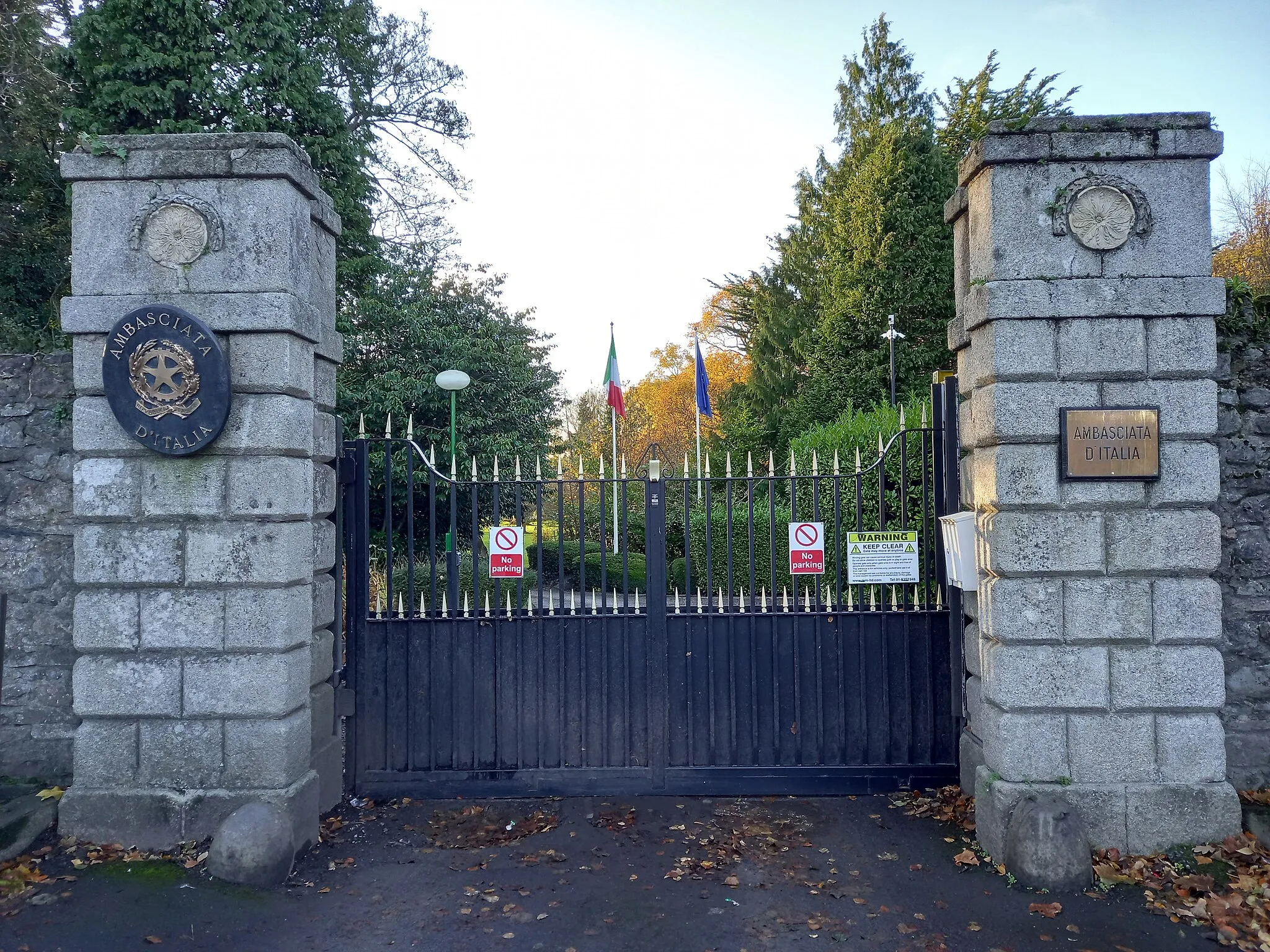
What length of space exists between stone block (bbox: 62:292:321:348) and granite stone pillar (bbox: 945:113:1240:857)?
4.08 m

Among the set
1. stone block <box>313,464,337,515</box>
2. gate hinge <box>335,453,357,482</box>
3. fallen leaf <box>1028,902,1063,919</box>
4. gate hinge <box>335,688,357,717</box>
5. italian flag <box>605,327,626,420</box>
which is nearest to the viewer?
fallen leaf <box>1028,902,1063,919</box>

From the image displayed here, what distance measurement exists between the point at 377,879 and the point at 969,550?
393 centimetres

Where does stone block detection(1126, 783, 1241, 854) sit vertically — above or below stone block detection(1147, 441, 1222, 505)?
below

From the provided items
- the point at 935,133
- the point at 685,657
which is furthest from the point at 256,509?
the point at 935,133

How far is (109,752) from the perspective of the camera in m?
4.82

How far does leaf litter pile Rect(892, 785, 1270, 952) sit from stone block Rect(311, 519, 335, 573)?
4.17 m

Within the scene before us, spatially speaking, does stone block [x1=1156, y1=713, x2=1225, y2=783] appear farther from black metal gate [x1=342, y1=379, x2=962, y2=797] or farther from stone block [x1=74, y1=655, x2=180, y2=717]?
stone block [x1=74, y1=655, x2=180, y2=717]

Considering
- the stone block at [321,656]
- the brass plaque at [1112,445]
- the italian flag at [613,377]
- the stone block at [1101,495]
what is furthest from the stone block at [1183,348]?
the italian flag at [613,377]

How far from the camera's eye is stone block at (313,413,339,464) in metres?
5.20

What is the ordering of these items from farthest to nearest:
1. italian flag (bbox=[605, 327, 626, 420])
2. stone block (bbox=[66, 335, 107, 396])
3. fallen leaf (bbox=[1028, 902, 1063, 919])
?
1. italian flag (bbox=[605, 327, 626, 420])
2. stone block (bbox=[66, 335, 107, 396])
3. fallen leaf (bbox=[1028, 902, 1063, 919])

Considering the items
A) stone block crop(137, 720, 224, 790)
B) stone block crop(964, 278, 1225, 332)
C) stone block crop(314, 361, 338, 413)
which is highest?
stone block crop(964, 278, 1225, 332)

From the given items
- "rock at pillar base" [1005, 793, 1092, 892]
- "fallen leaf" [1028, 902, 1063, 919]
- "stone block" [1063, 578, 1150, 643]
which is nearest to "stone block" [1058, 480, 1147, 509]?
"stone block" [1063, 578, 1150, 643]

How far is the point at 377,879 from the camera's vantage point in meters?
4.63

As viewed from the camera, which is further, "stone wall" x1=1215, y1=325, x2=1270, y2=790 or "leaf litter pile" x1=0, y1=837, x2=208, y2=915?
"stone wall" x1=1215, y1=325, x2=1270, y2=790
